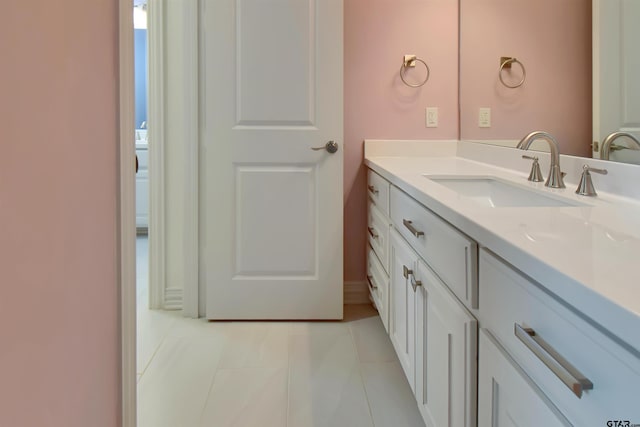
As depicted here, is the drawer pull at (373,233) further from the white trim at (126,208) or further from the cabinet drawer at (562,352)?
the cabinet drawer at (562,352)

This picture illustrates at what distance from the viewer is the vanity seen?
0.66 m

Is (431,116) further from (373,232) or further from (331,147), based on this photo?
(373,232)

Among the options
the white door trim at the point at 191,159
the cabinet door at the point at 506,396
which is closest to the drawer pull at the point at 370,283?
the white door trim at the point at 191,159

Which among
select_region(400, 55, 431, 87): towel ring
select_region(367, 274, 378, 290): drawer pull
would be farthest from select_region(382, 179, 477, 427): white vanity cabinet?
select_region(400, 55, 431, 87): towel ring

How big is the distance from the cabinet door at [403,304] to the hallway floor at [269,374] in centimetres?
17

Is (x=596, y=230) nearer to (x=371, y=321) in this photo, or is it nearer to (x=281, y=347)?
(x=281, y=347)

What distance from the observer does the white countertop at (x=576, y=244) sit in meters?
0.61

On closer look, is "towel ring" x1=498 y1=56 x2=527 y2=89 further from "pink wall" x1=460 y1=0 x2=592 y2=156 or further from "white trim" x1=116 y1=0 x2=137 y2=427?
"white trim" x1=116 y1=0 x2=137 y2=427

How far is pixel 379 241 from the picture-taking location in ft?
8.52

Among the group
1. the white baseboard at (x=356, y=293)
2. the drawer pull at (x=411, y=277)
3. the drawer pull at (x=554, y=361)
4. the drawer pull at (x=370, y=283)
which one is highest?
the drawer pull at (x=554, y=361)

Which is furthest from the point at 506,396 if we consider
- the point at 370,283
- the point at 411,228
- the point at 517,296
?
the point at 370,283

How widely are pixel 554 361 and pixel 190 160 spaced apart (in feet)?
7.89

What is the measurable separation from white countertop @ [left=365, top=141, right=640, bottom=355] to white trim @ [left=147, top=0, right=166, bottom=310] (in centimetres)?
166

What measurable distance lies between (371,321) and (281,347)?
1.82 feet
